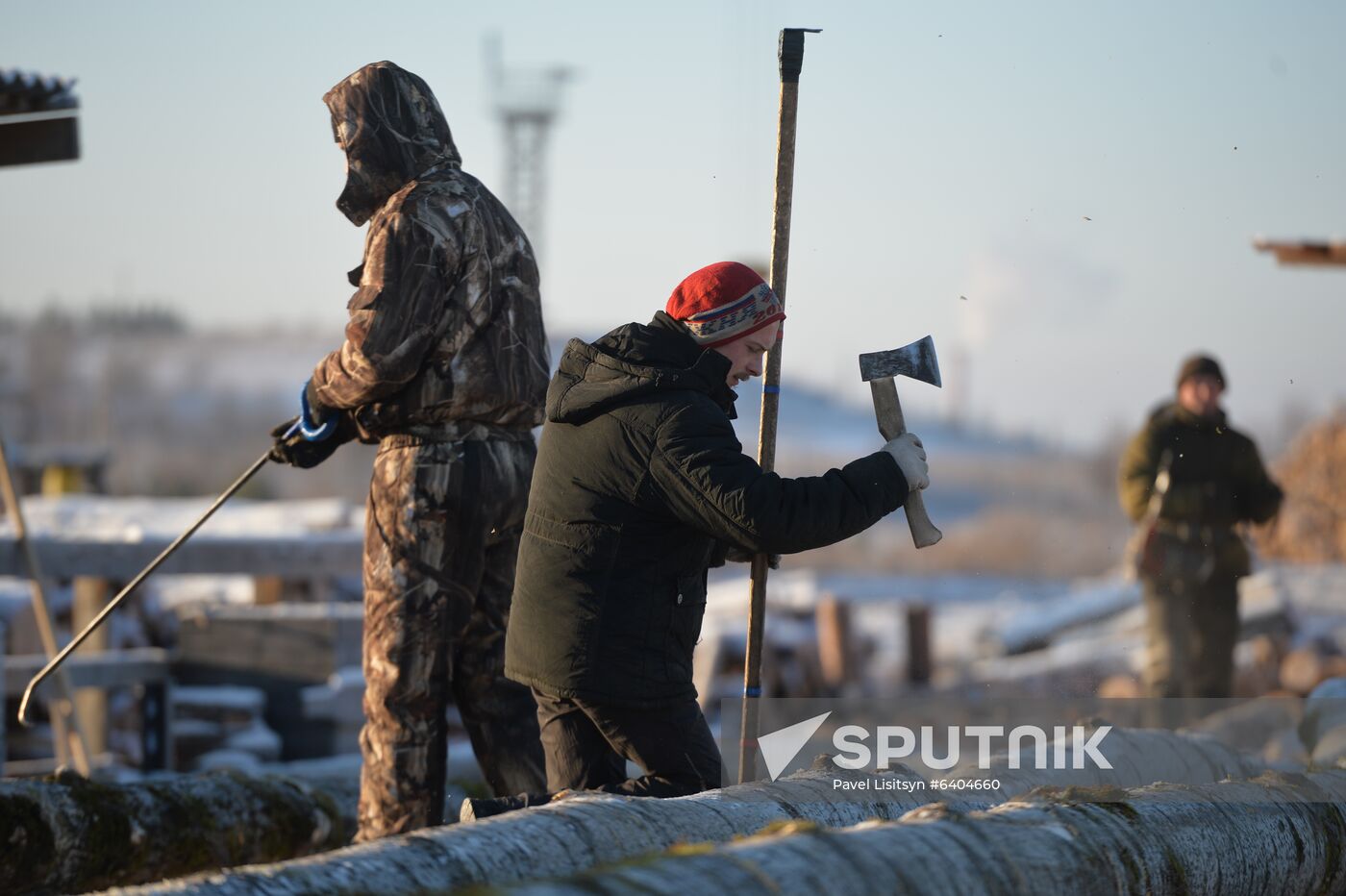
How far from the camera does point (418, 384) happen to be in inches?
195

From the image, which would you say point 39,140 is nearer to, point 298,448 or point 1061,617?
point 298,448

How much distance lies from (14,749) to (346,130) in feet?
15.3

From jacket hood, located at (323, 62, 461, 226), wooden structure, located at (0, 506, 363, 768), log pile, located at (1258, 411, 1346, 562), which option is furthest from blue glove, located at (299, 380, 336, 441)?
log pile, located at (1258, 411, 1346, 562)

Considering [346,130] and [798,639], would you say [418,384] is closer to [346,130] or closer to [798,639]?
[346,130]

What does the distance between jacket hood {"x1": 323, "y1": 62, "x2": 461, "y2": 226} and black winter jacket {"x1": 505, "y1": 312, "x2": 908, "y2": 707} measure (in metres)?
1.31

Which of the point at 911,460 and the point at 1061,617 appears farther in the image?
the point at 1061,617

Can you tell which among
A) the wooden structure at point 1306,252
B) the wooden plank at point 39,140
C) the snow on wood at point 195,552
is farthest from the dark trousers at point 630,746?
the wooden structure at point 1306,252

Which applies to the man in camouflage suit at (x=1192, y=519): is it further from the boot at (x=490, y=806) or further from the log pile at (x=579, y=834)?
the boot at (x=490, y=806)

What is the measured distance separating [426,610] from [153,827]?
3.97ft

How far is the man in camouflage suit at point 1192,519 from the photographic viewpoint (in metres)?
8.66

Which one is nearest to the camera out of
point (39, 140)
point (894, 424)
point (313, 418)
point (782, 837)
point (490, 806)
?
point (782, 837)

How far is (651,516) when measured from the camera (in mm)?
3963

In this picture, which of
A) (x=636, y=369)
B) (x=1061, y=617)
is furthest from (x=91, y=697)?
(x=1061, y=617)

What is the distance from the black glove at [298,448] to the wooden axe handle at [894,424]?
1822mm
